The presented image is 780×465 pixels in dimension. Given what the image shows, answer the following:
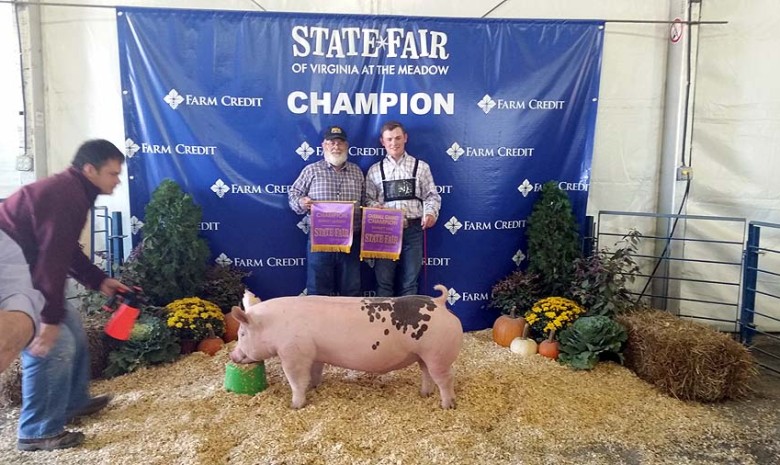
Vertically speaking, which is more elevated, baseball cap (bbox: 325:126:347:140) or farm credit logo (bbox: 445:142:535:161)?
baseball cap (bbox: 325:126:347:140)

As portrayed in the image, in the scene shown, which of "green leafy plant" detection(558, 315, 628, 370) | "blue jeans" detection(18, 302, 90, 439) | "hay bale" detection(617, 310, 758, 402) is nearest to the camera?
"blue jeans" detection(18, 302, 90, 439)

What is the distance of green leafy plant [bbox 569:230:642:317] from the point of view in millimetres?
4402

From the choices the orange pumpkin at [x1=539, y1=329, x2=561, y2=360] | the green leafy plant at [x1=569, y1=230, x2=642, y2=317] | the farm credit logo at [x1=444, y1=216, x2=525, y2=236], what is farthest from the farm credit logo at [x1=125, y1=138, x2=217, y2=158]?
the green leafy plant at [x1=569, y1=230, x2=642, y2=317]

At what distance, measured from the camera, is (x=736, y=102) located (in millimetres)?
4965

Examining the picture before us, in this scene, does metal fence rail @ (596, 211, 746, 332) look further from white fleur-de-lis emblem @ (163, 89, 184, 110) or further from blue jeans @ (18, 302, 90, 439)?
blue jeans @ (18, 302, 90, 439)

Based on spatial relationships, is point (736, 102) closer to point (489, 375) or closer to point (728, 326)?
point (728, 326)

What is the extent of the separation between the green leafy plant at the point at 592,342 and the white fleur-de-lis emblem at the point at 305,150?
8.85 ft

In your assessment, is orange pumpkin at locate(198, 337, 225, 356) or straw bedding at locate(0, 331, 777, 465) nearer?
straw bedding at locate(0, 331, 777, 465)

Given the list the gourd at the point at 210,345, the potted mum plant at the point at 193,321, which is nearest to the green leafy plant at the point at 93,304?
the potted mum plant at the point at 193,321

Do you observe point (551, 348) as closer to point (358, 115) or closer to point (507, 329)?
point (507, 329)

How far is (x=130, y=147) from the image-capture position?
4.63 meters

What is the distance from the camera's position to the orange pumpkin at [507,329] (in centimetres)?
450

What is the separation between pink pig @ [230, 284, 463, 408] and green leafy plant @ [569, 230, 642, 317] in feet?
5.85

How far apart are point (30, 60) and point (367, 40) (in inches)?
114
